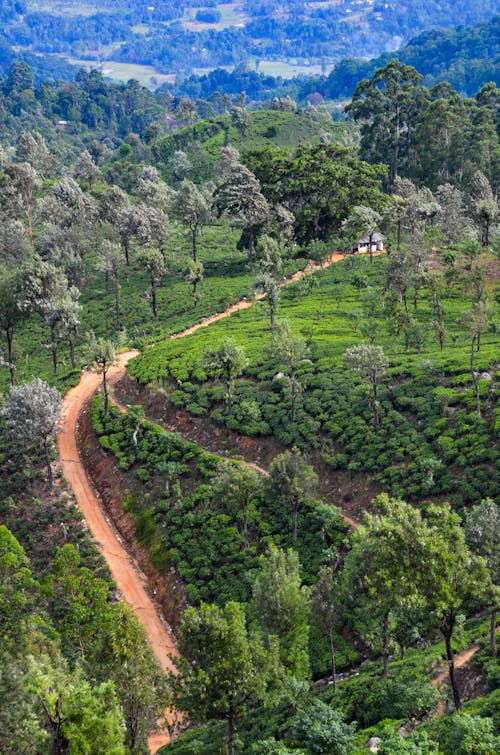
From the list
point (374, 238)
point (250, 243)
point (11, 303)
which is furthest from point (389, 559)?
point (250, 243)

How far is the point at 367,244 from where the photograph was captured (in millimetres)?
106750

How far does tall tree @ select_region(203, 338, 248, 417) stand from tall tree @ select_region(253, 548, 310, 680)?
2680 cm

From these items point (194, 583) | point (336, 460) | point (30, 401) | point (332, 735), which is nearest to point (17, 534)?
point (30, 401)

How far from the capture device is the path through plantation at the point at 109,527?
5034cm

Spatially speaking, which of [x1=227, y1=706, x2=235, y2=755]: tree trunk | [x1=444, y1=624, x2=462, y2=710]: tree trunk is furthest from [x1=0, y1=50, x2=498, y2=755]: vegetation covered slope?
[x1=227, y1=706, x2=235, y2=755]: tree trunk

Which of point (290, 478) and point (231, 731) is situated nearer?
point (231, 731)

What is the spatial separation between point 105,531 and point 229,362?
57.6 feet

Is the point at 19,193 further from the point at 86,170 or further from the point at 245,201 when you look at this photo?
the point at 86,170

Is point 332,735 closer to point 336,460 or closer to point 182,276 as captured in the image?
point 336,460

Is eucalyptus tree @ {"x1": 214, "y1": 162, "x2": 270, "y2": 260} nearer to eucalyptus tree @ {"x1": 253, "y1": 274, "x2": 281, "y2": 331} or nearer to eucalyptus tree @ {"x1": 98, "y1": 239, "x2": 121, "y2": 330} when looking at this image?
eucalyptus tree @ {"x1": 98, "y1": 239, "x2": 121, "y2": 330}

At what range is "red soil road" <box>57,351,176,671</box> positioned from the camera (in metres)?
50.8

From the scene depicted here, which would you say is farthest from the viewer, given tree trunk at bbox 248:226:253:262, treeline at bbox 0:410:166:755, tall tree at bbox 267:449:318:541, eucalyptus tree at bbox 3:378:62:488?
tree trunk at bbox 248:226:253:262

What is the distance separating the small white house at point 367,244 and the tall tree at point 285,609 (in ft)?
240

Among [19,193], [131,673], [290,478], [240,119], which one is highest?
[240,119]
